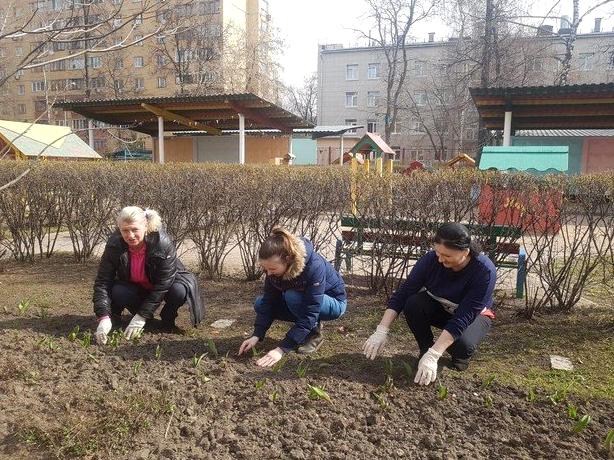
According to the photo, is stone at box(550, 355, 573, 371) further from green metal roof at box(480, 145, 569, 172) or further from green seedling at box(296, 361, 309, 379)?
green metal roof at box(480, 145, 569, 172)

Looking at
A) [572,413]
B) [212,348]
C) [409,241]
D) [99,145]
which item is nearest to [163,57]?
[99,145]

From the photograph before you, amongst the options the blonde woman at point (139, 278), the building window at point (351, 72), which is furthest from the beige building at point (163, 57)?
the building window at point (351, 72)

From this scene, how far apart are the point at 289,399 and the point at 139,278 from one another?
1566 millimetres

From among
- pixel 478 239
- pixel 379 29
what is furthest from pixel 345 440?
pixel 379 29

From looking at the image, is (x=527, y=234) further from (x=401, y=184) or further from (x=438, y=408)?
(x=438, y=408)

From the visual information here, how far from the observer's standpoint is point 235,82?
87.7ft

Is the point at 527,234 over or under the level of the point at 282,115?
under

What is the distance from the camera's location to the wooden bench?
154 inches

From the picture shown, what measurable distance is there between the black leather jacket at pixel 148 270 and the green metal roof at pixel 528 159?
8.00 meters

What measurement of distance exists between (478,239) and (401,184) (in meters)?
0.77

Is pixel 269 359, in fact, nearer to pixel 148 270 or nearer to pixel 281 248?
pixel 281 248

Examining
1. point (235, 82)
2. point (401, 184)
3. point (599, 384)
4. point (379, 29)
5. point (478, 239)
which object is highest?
point (379, 29)

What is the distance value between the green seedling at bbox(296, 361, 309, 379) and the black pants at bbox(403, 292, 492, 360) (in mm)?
693

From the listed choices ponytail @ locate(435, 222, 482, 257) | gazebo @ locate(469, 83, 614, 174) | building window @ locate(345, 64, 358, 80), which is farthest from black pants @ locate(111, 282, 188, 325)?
building window @ locate(345, 64, 358, 80)
